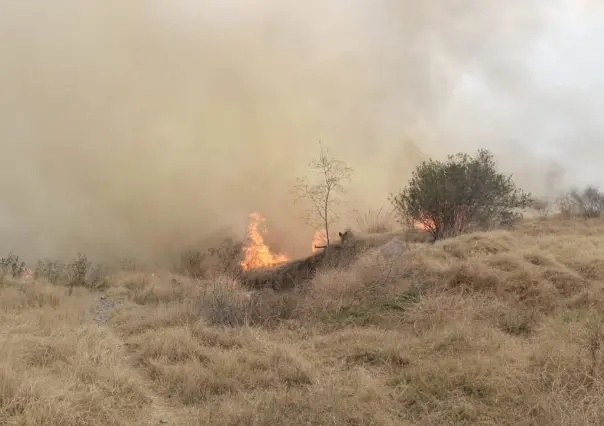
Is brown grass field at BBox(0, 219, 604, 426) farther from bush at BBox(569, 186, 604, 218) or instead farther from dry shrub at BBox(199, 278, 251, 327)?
bush at BBox(569, 186, 604, 218)

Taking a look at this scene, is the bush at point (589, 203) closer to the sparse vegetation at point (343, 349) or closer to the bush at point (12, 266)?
the sparse vegetation at point (343, 349)

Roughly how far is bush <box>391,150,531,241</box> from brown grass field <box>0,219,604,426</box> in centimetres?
776

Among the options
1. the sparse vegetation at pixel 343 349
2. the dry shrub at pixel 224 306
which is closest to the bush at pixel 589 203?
the sparse vegetation at pixel 343 349

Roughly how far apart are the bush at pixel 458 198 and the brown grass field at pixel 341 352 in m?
7.76

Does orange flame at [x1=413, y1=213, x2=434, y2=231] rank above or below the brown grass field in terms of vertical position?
above

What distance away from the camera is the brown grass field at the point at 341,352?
14.9 feet

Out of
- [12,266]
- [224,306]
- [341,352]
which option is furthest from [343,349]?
[12,266]

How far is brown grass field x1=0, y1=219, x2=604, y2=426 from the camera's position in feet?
14.9

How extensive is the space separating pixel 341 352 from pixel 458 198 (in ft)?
46.8

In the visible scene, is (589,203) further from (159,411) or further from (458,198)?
(159,411)

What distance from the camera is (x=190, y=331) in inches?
295

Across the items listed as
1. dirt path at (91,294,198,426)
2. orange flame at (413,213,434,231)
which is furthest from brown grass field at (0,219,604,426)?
orange flame at (413,213,434,231)

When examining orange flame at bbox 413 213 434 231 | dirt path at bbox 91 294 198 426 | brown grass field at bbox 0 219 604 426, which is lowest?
dirt path at bbox 91 294 198 426

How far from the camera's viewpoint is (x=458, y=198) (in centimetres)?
1936
